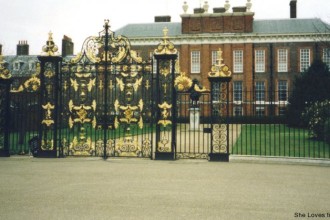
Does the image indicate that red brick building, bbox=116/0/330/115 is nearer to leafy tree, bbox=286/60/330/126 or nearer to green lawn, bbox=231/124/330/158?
leafy tree, bbox=286/60/330/126

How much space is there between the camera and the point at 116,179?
780cm

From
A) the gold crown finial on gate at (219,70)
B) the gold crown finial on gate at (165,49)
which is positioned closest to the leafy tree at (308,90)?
the gold crown finial on gate at (219,70)

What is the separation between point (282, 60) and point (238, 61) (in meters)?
4.59

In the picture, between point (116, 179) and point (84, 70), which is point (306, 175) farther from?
point (84, 70)

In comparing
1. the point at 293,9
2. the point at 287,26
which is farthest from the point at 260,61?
the point at 293,9

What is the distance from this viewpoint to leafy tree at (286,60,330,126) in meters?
23.4

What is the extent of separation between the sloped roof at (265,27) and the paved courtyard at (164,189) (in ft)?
105

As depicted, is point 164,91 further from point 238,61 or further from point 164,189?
point 238,61

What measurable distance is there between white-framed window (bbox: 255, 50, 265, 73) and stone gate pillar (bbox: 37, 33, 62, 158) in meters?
31.3

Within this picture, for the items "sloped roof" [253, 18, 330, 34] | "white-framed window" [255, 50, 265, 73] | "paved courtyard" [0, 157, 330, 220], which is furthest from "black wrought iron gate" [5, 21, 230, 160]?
"sloped roof" [253, 18, 330, 34]

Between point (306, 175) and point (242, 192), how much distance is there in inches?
98.5

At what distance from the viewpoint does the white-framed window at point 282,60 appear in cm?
3909

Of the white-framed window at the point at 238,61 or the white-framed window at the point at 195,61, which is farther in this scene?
the white-framed window at the point at 195,61

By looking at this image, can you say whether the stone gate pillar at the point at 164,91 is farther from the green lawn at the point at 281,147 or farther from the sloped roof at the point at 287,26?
the sloped roof at the point at 287,26
